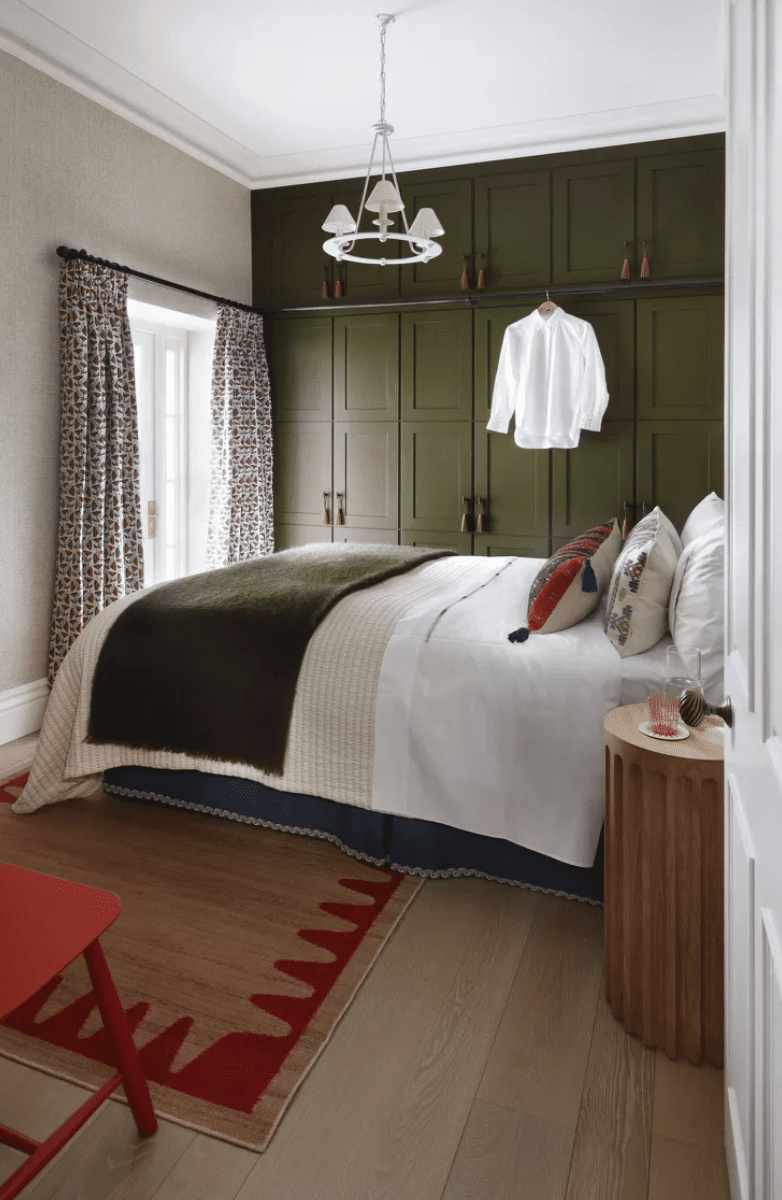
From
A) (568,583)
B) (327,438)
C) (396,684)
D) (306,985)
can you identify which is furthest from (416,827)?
(327,438)

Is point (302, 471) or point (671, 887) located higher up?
point (302, 471)

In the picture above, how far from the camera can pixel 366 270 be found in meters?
5.21

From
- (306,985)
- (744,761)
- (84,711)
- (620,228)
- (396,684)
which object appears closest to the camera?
(744,761)

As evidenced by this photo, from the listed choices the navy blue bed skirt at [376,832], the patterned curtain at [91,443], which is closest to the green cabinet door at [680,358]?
the patterned curtain at [91,443]

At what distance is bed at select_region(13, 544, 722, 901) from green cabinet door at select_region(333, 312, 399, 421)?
9.00 feet

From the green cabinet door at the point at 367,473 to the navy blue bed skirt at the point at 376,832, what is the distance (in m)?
2.82

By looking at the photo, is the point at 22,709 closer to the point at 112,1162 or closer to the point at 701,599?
the point at 112,1162

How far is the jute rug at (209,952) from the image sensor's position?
5.56 ft

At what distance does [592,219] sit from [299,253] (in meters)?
1.85

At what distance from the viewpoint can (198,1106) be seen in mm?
1614

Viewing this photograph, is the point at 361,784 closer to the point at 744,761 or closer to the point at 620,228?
the point at 744,761

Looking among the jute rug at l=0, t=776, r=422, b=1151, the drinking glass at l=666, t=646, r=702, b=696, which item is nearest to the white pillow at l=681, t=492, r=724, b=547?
the drinking glass at l=666, t=646, r=702, b=696

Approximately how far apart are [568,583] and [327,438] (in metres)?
3.24

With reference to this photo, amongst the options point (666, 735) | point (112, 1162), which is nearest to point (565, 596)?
point (666, 735)
